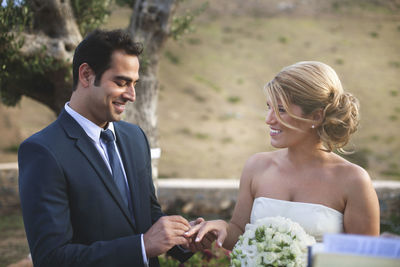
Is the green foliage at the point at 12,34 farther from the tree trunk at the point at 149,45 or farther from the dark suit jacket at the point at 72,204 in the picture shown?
the dark suit jacket at the point at 72,204

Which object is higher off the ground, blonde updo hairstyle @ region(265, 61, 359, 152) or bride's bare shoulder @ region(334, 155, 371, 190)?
blonde updo hairstyle @ region(265, 61, 359, 152)

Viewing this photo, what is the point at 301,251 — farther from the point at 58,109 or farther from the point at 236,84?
the point at 236,84

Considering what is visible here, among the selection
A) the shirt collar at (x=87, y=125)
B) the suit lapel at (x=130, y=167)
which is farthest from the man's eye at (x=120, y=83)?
the suit lapel at (x=130, y=167)

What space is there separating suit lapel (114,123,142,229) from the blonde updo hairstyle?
1.00 meters

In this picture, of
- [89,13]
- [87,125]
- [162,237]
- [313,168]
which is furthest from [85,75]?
[89,13]

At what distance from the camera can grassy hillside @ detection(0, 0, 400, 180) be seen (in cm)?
1480

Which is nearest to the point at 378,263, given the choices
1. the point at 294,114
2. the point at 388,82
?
the point at 294,114

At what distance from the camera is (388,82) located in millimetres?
21234

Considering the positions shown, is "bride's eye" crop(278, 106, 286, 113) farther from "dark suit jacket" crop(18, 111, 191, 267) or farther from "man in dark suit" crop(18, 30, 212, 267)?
"dark suit jacket" crop(18, 111, 191, 267)

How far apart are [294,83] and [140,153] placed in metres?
1.14

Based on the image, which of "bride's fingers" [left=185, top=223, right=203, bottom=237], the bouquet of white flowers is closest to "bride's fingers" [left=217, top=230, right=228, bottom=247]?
"bride's fingers" [left=185, top=223, right=203, bottom=237]

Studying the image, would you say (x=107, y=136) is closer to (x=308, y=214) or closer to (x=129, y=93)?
(x=129, y=93)

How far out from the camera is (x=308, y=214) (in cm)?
261

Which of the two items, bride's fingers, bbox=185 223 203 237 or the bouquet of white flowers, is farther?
bride's fingers, bbox=185 223 203 237
